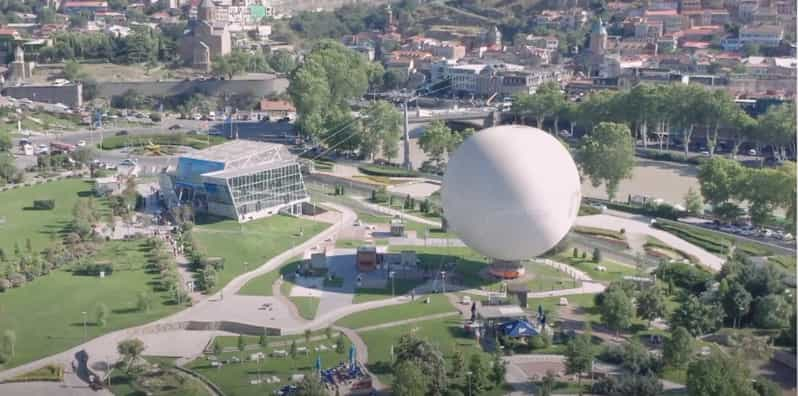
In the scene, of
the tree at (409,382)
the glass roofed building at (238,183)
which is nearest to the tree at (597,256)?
the glass roofed building at (238,183)

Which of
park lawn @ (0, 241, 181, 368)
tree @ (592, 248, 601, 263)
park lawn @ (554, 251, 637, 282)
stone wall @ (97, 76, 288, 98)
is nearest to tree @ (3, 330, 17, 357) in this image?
park lawn @ (0, 241, 181, 368)

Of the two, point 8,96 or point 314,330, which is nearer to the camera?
point 314,330

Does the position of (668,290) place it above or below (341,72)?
below

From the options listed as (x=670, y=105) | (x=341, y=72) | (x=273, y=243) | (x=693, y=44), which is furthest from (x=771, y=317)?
(x=693, y=44)

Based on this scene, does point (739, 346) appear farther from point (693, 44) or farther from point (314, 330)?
point (693, 44)

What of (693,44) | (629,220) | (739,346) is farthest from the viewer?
(693,44)

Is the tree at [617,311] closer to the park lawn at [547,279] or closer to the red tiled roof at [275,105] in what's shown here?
the park lawn at [547,279]

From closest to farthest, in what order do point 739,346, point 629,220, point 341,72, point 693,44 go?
point 739,346, point 629,220, point 341,72, point 693,44

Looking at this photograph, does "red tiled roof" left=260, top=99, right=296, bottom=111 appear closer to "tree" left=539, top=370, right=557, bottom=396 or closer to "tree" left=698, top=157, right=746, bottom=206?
"tree" left=698, top=157, right=746, bottom=206
